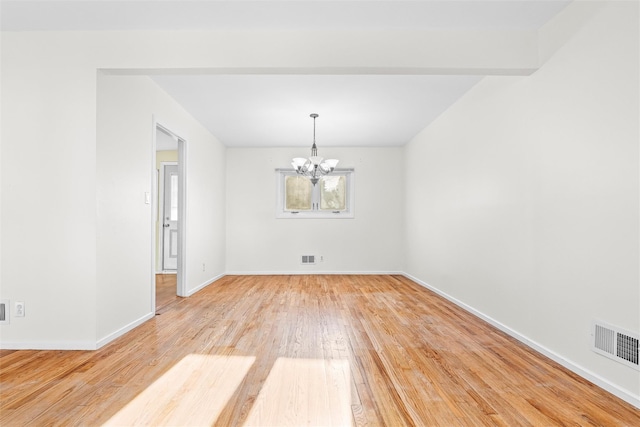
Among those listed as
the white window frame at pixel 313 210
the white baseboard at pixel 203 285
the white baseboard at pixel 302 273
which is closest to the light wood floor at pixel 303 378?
the white baseboard at pixel 203 285

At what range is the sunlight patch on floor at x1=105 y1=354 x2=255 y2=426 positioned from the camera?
1.76m

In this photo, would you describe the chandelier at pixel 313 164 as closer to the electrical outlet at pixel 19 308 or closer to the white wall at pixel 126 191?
the white wall at pixel 126 191

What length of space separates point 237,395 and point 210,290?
3361 mm

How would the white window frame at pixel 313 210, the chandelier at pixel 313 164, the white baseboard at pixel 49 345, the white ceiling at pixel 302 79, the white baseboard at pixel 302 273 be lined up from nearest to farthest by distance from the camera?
the white ceiling at pixel 302 79 < the white baseboard at pixel 49 345 < the chandelier at pixel 313 164 < the white baseboard at pixel 302 273 < the white window frame at pixel 313 210

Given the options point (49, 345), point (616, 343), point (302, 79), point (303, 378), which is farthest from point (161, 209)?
point (616, 343)

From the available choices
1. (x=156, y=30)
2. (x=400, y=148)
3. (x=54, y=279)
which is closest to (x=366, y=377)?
(x=54, y=279)

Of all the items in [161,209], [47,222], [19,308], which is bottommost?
[19,308]

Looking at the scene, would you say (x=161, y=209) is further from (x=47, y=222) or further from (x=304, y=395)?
(x=304, y=395)

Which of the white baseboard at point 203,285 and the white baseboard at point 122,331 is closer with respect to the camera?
the white baseboard at point 122,331

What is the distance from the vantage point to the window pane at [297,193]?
275 inches

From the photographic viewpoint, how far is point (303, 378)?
2215mm

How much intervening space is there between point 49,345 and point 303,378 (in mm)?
2008

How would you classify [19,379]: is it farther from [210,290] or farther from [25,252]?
[210,290]

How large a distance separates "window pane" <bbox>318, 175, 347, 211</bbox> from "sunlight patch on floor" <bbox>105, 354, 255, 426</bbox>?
4.66 m
